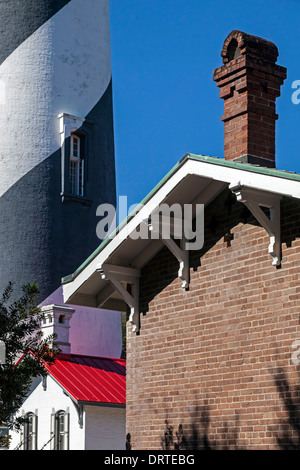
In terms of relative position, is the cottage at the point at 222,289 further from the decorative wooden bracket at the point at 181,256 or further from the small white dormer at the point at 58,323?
the small white dormer at the point at 58,323

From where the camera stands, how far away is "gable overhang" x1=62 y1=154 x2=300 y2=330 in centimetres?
1241

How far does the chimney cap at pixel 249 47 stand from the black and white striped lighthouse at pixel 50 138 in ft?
33.7

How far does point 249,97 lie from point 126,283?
3.52 m

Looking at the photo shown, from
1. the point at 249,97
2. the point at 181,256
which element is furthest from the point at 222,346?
the point at 249,97

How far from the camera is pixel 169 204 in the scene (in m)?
14.4

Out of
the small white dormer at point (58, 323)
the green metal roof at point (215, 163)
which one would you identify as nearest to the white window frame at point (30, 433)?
the small white dormer at point (58, 323)

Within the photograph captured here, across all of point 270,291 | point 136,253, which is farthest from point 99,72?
point 270,291

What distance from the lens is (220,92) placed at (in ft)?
50.2

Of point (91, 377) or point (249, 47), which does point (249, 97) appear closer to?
point (249, 47)

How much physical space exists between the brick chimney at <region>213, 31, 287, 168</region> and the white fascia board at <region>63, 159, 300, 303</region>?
147 centimetres

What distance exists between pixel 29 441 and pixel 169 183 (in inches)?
389

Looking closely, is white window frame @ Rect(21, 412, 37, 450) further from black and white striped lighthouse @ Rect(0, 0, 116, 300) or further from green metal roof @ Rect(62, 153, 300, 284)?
green metal roof @ Rect(62, 153, 300, 284)

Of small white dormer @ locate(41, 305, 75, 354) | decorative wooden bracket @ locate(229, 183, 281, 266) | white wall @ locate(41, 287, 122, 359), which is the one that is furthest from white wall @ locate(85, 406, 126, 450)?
decorative wooden bracket @ locate(229, 183, 281, 266)
